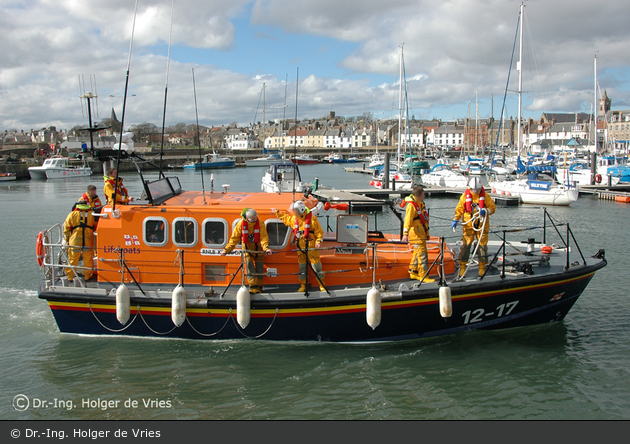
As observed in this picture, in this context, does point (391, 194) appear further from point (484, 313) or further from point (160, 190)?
point (160, 190)

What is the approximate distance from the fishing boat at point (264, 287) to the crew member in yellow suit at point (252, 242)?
0.17m

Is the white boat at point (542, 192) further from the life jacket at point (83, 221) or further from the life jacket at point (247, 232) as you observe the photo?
the life jacket at point (83, 221)

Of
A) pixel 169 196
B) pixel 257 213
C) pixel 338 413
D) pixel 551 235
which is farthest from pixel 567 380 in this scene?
pixel 551 235

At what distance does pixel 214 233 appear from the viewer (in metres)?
7.43

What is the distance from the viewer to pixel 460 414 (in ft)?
20.4

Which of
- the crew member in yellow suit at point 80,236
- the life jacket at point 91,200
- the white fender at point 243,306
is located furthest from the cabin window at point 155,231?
the white fender at point 243,306

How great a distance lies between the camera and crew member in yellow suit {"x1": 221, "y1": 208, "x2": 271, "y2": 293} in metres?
7.02

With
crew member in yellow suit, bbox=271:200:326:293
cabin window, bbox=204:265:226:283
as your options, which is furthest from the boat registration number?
cabin window, bbox=204:265:226:283

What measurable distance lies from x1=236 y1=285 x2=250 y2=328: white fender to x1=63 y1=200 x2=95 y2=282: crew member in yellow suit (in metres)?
2.87

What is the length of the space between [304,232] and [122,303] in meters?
3.00

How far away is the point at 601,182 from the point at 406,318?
3580 centimetres

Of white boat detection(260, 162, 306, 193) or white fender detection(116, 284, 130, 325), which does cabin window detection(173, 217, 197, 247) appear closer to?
white fender detection(116, 284, 130, 325)

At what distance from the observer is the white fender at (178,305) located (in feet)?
23.0

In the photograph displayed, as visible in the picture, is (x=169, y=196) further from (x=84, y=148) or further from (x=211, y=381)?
(x=211, y=381)
